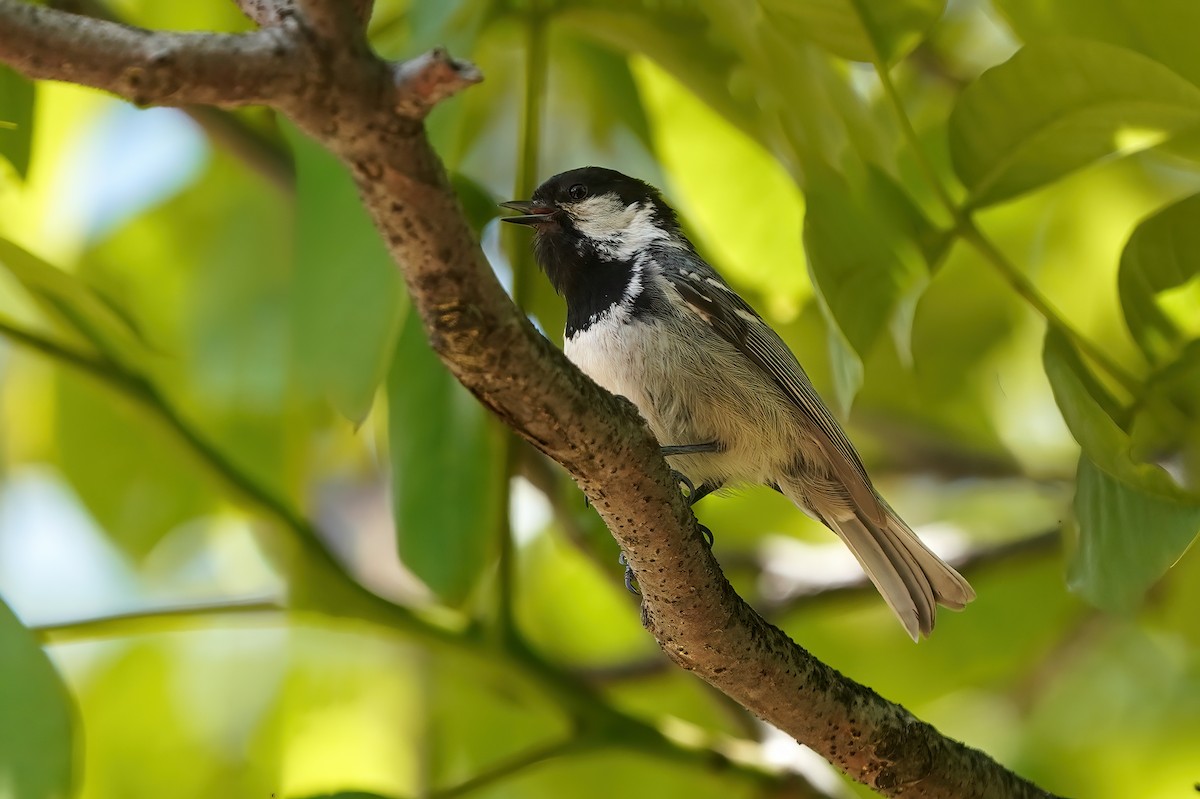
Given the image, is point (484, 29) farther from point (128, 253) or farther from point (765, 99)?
point (128, 253)

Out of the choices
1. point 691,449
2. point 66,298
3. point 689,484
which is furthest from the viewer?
point 689,484

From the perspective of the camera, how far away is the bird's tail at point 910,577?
2090 mm

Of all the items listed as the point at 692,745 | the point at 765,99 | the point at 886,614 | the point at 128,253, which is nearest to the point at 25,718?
the point at 692,745

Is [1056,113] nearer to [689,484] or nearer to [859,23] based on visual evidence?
[859,23]

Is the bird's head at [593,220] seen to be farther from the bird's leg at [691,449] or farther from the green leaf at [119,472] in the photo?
the green leaf at [119,472]

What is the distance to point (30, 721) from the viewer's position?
4.92 ft

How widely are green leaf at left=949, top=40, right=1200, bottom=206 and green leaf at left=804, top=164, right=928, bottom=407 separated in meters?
0.14

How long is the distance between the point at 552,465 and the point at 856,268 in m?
1.13

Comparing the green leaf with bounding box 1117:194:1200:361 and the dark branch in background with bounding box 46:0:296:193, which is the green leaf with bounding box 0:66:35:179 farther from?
the green leaf with bounding box 1117:194:1200:361

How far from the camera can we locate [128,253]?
2768 mm

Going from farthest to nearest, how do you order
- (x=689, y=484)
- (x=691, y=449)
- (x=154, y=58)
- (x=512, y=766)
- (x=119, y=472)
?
1. (x=119, y=472)
2. (x=689, y=484)
3. (x=691, y=449)
4. (x=512, y=766)
5. (x=154, y=58)

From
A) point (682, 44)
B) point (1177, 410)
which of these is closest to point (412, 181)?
point (682, 44)

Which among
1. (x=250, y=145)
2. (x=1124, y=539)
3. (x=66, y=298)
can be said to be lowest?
(x=66, y=298)

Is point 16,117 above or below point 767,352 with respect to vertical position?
below
